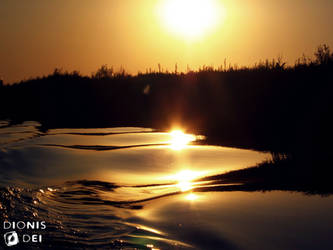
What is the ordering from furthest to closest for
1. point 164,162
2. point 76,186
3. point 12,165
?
point 164,162 → point 12,165 → point 76,186

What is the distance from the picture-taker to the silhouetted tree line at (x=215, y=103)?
22.3ft

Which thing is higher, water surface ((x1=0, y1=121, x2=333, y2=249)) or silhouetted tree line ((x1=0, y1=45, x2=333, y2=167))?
silhouetted tree line ((x1=0, y1=45, x2=333, y2=167))

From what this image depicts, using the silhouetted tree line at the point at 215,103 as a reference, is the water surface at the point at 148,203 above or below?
below

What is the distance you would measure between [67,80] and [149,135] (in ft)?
29.6

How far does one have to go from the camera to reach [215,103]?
33.3 ft

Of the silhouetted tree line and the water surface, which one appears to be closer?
the water surface

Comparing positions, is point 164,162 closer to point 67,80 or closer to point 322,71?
point 322,71

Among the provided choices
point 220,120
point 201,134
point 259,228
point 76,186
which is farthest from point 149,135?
point 259,228

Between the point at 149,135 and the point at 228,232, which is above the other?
the point at 149,135

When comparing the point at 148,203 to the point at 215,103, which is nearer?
the point at 148,203

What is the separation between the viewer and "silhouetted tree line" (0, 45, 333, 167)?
22.3 feet

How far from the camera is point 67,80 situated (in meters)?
15.4

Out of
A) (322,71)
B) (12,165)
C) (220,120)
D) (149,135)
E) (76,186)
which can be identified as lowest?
(76,186)

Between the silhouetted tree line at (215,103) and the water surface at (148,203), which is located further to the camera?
the silhouetted tree line at (215,103)
